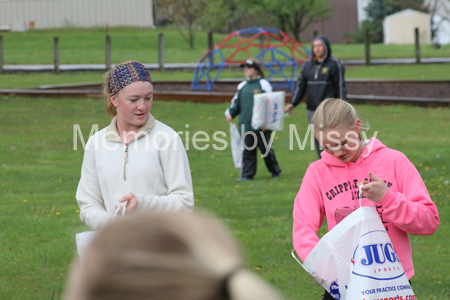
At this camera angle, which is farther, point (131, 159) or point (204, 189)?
point (204, 189)

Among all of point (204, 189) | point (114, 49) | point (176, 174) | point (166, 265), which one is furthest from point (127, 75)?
point (114, 49)

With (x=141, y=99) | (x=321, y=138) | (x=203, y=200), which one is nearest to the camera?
(x=321, y=138)

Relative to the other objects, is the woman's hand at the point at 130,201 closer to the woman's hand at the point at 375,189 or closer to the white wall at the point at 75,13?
the woman's hand at the point at 375,189

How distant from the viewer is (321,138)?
3.10 meters

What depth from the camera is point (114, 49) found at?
37062 mm

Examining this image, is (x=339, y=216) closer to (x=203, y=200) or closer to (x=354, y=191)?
(x=354, y=191)

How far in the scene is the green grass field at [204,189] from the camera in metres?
5.56

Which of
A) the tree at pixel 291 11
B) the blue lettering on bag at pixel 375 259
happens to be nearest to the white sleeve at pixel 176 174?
the blue lettering on bag at pixel 375 259

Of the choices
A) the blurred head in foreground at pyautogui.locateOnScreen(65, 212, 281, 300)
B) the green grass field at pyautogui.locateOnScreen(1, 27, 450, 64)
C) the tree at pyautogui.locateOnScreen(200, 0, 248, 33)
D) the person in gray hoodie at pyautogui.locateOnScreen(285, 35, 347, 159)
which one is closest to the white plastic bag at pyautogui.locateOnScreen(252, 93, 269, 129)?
the person in gray hoodie at pyautogui.locateOnScreen(285, 35, 347, 159)

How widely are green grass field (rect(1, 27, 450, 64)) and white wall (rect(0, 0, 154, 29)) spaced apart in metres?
2.69

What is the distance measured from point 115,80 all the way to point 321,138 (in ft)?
3.88

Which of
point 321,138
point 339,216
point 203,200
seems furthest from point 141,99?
point 203,200

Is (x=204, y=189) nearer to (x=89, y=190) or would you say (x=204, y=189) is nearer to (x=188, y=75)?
(x=89, y=190)

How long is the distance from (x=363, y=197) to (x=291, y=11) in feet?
141
